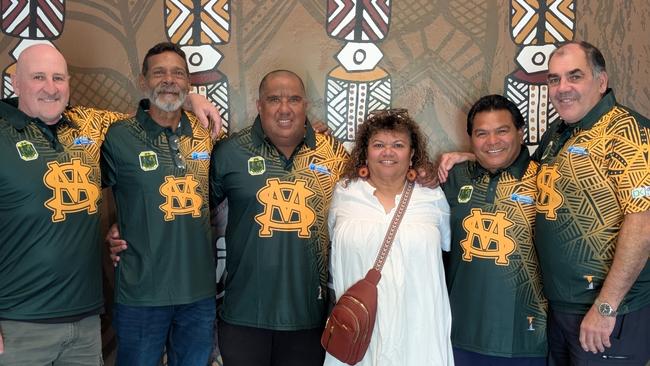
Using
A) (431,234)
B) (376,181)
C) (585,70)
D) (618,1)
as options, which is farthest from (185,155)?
(618,1)

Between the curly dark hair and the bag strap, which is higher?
the curly dark hair

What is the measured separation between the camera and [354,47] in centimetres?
306

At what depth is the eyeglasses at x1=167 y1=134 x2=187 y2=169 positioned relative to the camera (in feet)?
7.77

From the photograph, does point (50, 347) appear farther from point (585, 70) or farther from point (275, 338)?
point (585, 70)

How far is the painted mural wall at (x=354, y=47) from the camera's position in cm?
305

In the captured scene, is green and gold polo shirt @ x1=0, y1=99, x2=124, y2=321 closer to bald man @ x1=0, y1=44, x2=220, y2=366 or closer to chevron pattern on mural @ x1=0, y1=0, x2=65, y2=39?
bald man @ x1=0, y1=44, x2=220, y2=366

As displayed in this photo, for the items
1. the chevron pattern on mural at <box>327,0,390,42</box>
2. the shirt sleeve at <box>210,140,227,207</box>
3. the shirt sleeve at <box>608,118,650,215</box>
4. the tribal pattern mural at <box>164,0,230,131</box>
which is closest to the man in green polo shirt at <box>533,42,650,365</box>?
the shirt sleeve at <box>608,118,650,215</box>

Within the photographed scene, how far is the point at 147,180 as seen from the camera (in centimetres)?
232

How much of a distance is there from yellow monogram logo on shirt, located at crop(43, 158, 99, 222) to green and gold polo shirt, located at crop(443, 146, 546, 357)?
5.06ft

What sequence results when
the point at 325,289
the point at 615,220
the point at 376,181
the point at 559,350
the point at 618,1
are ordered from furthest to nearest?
the point at 618,1 → the point at 325,289 → the point at 376,181 → the point at 559,350 → the point at 615,220

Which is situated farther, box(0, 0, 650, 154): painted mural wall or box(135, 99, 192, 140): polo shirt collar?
box(0, 0, 650, 154): painted mural wall

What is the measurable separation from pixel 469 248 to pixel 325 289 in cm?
67

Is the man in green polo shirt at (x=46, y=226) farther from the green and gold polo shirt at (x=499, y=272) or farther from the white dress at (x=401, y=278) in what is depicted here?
the green and gold polo shirt at (x=499, y=272)

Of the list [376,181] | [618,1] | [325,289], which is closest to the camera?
[376,181]
